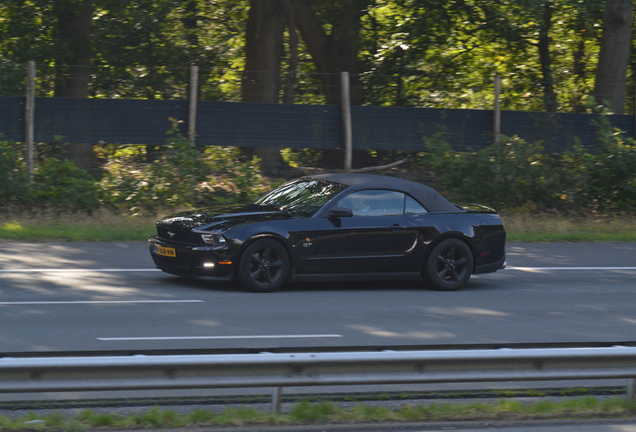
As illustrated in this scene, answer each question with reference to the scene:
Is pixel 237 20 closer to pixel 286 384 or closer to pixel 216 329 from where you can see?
pixel 216 329

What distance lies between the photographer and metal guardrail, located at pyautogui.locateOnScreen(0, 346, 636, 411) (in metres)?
4.46

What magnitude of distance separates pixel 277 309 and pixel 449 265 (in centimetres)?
276

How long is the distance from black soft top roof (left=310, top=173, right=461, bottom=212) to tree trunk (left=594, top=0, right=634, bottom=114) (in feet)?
38.3

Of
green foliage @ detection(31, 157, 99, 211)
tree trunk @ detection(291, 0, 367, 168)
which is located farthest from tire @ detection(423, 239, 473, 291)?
tree trunk @ detection(291, 0, 367, 168)

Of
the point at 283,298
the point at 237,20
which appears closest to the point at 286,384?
the point at 283,298

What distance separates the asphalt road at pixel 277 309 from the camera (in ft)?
24.7

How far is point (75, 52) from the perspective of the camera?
2091cm

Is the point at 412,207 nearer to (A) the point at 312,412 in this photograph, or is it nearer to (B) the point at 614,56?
(A) the point at 312,412

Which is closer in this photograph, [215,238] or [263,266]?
[215,238]

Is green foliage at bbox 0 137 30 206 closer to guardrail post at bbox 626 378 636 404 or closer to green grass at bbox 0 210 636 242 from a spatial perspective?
green grass at bbox 0 210 636 242

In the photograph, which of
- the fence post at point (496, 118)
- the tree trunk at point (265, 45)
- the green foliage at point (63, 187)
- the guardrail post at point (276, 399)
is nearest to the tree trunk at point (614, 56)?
the fence post at point (496, 118)

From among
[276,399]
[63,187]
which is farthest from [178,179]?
[276,399]

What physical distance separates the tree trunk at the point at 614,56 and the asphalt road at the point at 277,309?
31.6 feet

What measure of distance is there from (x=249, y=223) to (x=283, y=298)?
37.7 inches
